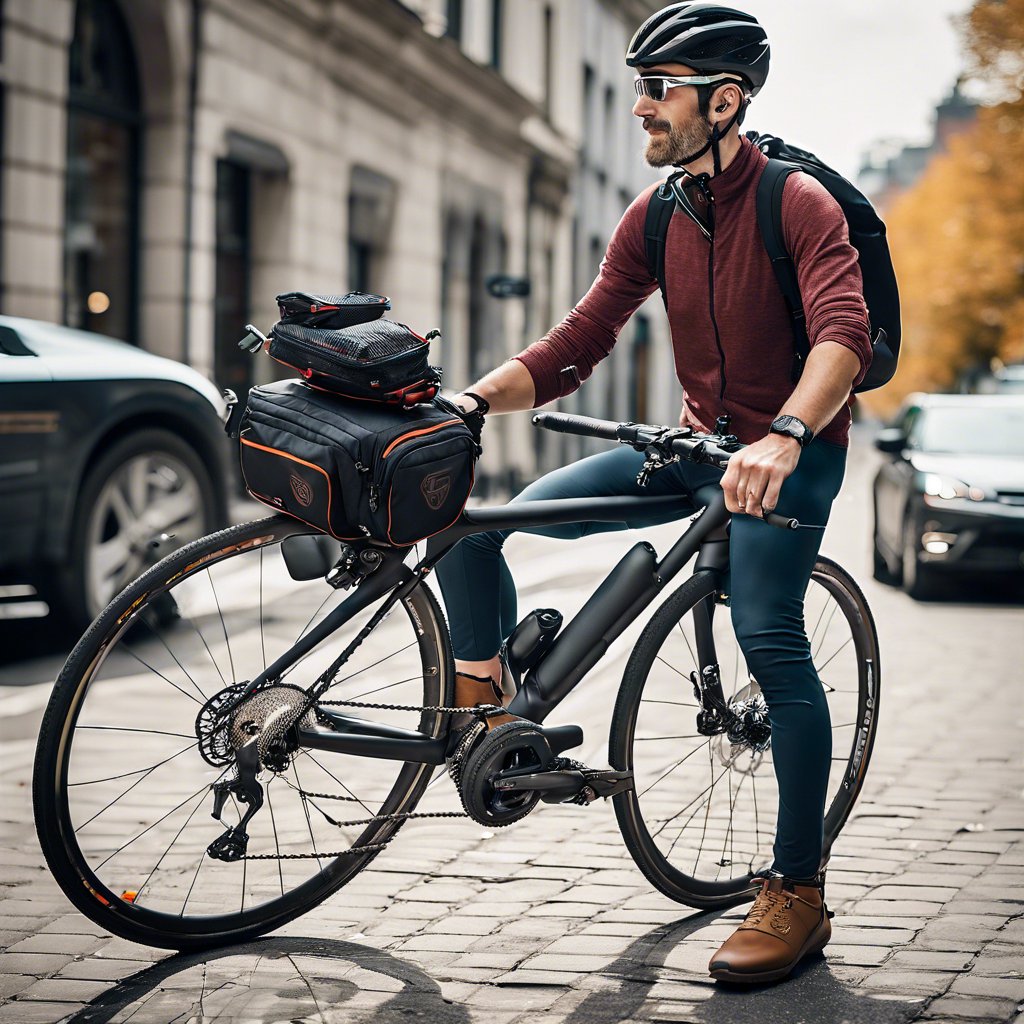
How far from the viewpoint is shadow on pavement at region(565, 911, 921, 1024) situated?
3381 millimetres

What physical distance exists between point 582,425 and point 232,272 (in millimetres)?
13518

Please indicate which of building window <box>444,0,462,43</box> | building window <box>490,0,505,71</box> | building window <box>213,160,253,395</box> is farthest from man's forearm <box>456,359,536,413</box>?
building window <box>490,0,505,71</box>

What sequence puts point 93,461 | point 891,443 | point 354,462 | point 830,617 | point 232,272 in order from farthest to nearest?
point 232,272
point 891,443
point 93,461
point 830,617
point 354,462

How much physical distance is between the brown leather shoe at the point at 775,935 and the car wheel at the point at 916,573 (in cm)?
812

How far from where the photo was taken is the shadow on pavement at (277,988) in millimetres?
3336

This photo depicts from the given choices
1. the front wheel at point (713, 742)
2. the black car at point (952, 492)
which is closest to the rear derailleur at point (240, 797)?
the front wheel at point (713, 742)

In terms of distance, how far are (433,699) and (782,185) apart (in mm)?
1316

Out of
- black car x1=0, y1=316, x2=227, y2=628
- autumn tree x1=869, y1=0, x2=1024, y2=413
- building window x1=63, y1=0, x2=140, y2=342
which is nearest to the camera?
black car x1=0, y1=316, x2=227, y2=628

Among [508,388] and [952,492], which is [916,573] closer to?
[952,492]

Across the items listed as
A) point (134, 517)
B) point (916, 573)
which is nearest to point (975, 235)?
point (916, 573)

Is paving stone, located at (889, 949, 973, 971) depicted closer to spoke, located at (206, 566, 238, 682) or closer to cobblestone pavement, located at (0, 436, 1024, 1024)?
cobblestone pavement, located at (0, 436, 1024, 1024)

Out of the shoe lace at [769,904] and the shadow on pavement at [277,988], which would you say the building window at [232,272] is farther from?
the shoe lace at [769,904]

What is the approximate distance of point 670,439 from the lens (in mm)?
3811

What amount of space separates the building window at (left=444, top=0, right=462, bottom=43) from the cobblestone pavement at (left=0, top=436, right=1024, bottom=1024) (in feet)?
62.6
